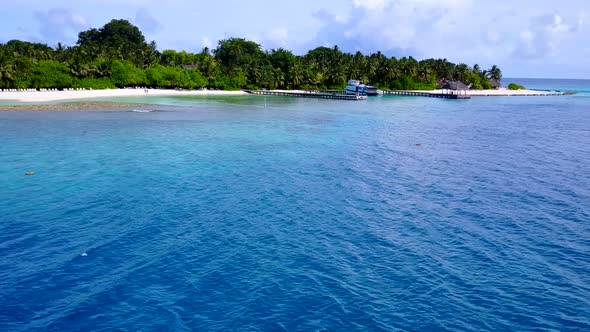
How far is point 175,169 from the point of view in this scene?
38.1 metres

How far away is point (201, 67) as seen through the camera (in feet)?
472

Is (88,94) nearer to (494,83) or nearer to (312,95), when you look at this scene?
(312,95)

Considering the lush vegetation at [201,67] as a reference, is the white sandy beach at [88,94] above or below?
below

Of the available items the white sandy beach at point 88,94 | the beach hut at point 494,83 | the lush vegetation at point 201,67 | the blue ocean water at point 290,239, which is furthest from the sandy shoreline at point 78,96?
the beach hut at point 494,83

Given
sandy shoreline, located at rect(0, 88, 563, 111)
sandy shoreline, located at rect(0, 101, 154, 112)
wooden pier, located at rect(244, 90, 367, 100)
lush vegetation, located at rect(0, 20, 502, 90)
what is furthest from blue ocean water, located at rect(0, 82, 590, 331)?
wooden pier, located at rect(244, 90, 367, 100)

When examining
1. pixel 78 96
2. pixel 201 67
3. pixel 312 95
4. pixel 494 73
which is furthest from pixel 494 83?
pixel 78 96

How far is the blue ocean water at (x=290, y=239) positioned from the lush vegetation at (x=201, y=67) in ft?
245

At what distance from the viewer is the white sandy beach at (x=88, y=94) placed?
9868 centimetres

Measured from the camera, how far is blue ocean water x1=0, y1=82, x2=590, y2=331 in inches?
664

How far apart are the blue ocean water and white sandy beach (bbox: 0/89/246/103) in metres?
58.3

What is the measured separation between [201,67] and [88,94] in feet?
126

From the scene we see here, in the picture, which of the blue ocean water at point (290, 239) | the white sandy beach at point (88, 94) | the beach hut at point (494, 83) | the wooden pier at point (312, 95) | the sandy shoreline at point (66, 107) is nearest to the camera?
the blue ocean water at point (290, 239)

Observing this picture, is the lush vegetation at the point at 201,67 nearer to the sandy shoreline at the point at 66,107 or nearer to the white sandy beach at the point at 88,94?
the white sandy beach at the point at 88,94

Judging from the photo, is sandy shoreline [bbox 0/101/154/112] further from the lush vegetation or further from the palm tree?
the palm tree
